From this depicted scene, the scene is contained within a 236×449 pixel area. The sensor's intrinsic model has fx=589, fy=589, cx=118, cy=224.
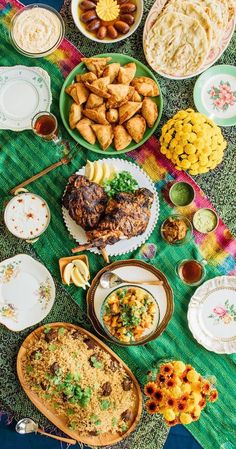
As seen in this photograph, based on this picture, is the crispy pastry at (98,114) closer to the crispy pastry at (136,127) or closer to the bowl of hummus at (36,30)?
the crispy pastry at (136,127)

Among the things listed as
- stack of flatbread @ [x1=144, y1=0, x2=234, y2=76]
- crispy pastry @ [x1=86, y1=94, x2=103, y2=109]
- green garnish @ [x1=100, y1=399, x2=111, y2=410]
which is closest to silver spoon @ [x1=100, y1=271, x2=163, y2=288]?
green garnish @ [x1=100, y1=399, x2=111, y2=410]

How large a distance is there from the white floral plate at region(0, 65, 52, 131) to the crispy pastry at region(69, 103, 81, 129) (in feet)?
0.52

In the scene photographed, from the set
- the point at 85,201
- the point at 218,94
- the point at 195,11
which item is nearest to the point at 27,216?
the point at 85,201

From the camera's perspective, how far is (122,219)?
3.28m

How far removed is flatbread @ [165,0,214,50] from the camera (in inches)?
134

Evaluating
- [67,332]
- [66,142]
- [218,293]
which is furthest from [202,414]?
[66,142]

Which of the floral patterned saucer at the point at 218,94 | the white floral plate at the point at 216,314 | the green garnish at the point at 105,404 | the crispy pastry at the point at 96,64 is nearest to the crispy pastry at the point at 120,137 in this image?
the crispy pastry at the point at 96,64

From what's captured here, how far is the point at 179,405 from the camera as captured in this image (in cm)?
317

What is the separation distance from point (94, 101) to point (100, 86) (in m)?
0.09

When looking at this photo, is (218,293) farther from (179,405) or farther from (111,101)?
(111,101)

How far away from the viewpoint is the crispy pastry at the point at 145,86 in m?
3.48

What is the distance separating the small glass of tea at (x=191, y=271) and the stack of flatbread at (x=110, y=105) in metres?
0.80

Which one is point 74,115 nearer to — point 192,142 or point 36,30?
point 36,30

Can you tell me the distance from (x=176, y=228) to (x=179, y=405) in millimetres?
1010
